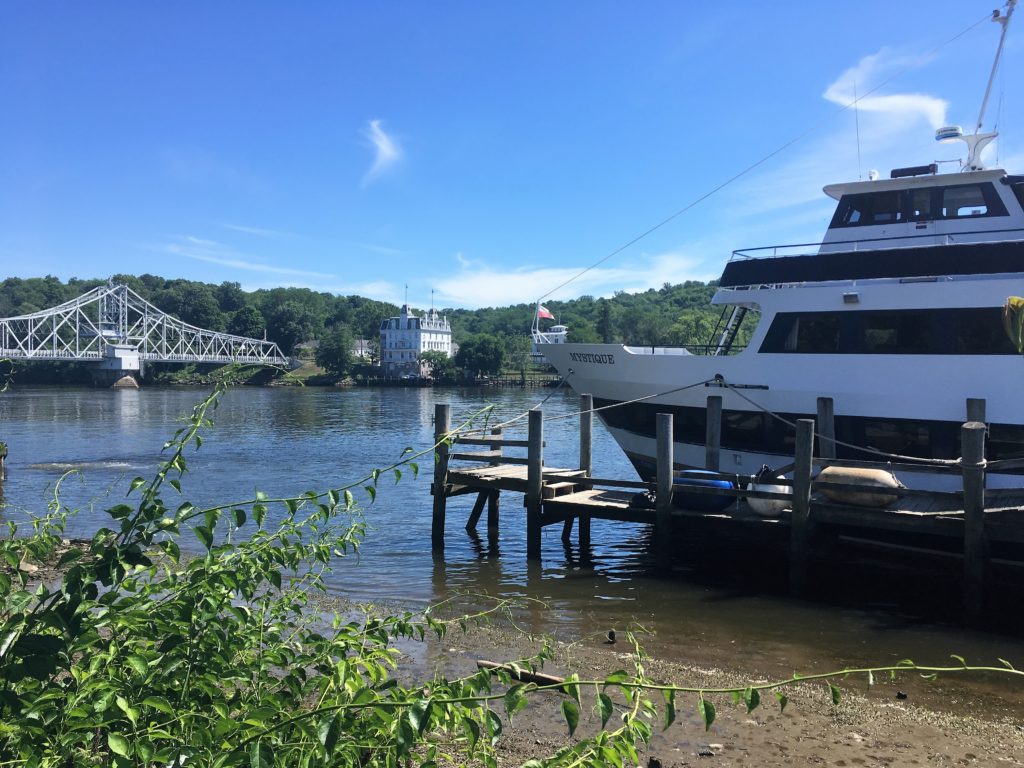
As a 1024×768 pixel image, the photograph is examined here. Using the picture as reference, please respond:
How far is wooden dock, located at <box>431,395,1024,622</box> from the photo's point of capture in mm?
9930

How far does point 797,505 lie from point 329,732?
385 inches

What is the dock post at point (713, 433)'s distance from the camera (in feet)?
46.4

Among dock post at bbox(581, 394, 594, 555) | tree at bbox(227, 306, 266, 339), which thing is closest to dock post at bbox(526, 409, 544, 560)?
dock post at bbox(581, 394, 594, 555)

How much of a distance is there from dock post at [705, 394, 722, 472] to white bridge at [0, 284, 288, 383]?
11083 cm

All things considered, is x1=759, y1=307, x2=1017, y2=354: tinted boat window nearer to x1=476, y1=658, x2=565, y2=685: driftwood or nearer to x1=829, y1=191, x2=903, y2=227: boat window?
x1=829, y1=191, x2=903, y2=227: boat window

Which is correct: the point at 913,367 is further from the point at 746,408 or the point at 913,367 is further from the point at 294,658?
the point at 294,658

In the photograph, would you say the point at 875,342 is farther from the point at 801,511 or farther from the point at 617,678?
the point at 617,678

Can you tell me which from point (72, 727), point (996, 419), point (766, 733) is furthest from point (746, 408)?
point (72, 727)

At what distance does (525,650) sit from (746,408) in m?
7.38

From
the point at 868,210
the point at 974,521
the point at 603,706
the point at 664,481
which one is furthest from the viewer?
the point at 868,210

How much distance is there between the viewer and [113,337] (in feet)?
424

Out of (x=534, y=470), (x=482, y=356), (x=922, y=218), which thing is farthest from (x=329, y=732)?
(x=482, y=356)

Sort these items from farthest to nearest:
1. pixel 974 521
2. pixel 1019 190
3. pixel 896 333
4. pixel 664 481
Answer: pixel 1019 190, pixel 896 333, pixel 664 481, pixel 974 521

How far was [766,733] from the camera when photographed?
695 centimetres
